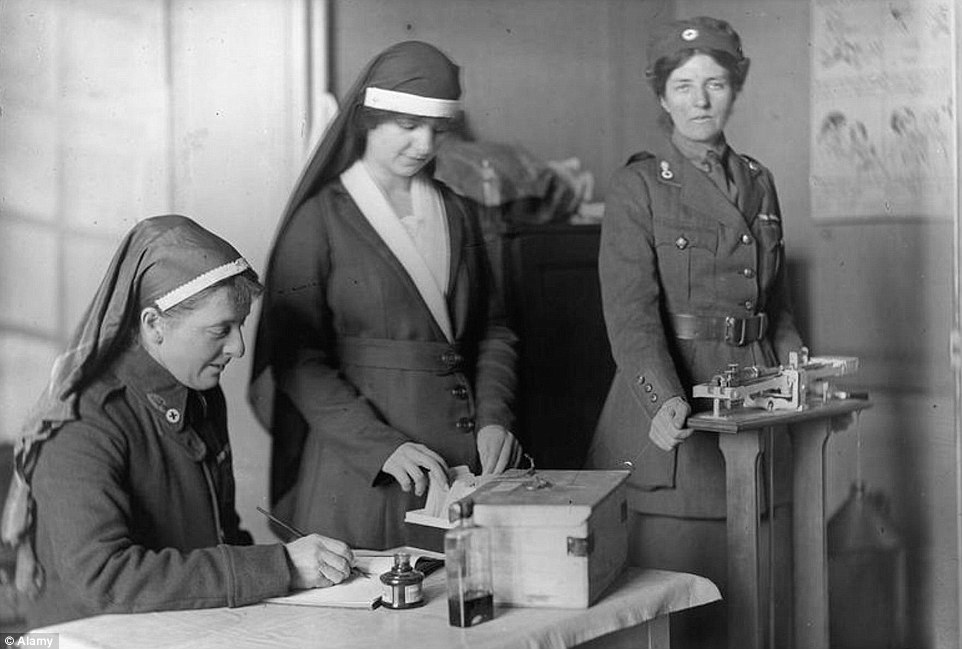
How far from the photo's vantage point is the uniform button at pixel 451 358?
279 centimetres

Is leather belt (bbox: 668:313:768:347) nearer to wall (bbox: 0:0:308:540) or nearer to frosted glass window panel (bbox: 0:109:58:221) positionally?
wall (bbox: 0:0:308:540)

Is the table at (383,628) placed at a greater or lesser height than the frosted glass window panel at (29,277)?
lesser

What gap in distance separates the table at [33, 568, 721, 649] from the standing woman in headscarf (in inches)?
18.1

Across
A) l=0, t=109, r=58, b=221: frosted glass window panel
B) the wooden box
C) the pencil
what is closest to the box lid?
the wooden box

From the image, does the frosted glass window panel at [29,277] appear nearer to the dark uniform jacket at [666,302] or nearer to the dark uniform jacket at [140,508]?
the dark uniform jacket at [140,508]

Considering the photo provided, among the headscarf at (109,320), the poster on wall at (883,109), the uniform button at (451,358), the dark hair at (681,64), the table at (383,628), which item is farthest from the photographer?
the poster on wall at (883,109)

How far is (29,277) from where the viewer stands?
7.94 ft

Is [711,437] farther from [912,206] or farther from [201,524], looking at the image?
[201,524]

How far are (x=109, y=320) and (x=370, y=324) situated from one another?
0.57m

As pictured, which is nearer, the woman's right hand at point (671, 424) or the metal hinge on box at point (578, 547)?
the metal hinge on box at point (578, 547)

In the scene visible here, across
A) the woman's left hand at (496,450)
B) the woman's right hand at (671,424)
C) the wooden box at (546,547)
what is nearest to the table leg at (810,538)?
the woman's right hand at (671,424)

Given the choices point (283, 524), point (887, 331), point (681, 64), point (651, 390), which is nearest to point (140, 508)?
point (283, 524)

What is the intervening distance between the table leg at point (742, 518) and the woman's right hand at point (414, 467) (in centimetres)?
68

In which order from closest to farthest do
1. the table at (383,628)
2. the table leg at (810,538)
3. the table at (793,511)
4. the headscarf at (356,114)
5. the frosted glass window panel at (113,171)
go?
the table at (383,628), the frosted glass window panel at (113,171), the headscarf at (356,114), the table at (793,511), the table leg at (810,538)
